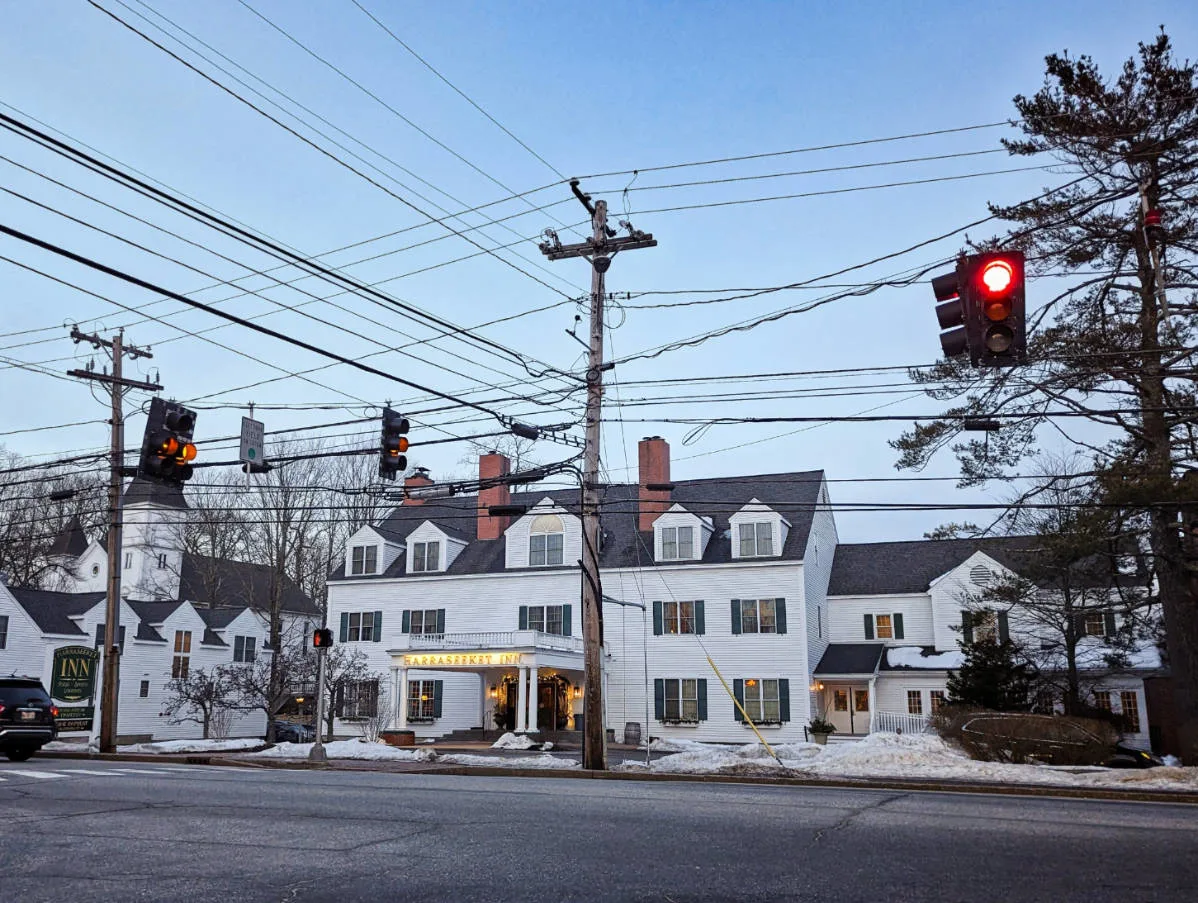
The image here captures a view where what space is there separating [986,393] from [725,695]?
837 inches

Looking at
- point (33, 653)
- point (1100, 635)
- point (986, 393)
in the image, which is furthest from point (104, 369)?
point (1100, 635)

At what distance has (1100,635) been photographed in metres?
37.8

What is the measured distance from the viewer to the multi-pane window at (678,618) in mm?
40906

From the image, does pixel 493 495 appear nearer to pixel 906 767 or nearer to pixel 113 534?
pixel 113 534

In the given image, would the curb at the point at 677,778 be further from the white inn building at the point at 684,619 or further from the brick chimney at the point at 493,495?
the brick chimney at the point at 493,495

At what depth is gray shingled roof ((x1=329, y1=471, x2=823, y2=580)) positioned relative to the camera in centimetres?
4097

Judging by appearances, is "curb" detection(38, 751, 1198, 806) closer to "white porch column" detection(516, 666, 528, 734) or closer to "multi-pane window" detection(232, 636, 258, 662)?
"white porch column" detection(516, 666, 528, 734)

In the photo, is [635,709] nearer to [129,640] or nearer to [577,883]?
[129,640]

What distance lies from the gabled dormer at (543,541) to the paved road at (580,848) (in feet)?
99.2

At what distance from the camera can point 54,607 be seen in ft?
145

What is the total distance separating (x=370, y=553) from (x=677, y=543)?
14977 mm

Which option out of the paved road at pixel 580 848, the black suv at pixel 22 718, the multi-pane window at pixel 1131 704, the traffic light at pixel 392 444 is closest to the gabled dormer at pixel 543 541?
the multi-pane window at pixel 1131 704

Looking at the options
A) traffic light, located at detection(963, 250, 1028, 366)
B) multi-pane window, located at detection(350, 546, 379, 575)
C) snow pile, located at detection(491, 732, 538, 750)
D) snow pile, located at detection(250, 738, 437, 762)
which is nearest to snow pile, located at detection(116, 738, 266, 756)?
snow pile, located at detection(250, 738, 437, 762)

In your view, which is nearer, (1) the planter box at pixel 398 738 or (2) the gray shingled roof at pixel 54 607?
(1) the planter box at pixel 398 738
